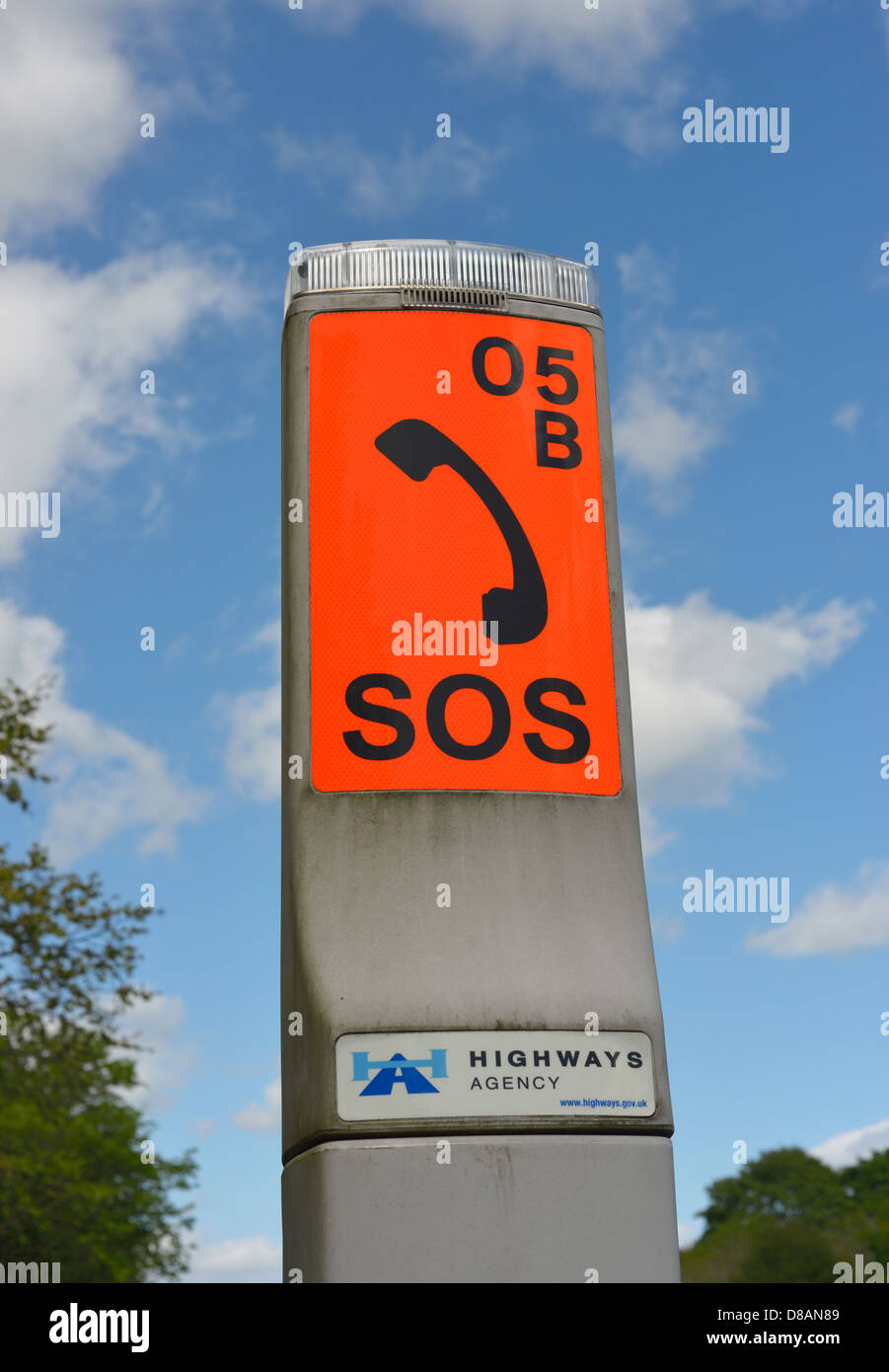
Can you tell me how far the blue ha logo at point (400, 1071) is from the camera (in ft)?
18.5

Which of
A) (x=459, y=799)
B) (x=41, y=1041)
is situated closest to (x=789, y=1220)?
(x=41, y=1041)

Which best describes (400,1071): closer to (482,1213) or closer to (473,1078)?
(473,1078)

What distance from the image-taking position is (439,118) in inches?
289

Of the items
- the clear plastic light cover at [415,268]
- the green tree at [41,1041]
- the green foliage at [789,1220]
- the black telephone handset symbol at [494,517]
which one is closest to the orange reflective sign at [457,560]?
the black telephone handset symbol at [494,517]

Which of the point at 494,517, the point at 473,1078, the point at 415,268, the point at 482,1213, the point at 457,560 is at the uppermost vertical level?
the point at 415,268

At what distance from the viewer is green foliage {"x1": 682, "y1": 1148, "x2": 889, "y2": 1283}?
60312 millimetres

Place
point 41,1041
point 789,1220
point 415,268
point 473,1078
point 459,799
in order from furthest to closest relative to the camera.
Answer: point 789,1220, point 41,1041, point 415,268, point 459,799, point 473,1078

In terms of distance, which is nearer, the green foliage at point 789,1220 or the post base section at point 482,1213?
the post base section at point 482,1213

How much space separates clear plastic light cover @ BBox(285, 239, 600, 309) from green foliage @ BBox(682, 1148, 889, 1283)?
5331 cm

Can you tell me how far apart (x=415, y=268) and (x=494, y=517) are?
55.3 inches

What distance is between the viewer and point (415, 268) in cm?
700

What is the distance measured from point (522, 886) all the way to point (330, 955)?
36.1 inches

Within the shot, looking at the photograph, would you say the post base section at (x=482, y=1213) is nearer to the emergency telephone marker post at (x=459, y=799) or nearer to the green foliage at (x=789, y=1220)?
the emergency telephone marker post at (x=459, y=799)

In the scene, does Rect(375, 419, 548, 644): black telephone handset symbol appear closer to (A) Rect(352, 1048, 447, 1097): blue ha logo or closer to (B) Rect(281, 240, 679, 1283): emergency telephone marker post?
(B) Rect(281, 240, 679, 1283): emergency telephone marker post
